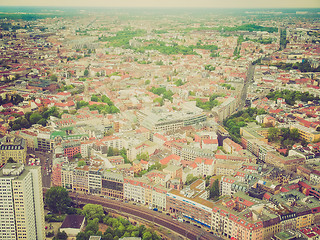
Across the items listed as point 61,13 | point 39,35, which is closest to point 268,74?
point 39,35

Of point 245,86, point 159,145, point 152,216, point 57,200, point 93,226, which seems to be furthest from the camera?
point 245,86

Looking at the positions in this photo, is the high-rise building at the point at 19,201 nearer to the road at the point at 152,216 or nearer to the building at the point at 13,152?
the road at the point at 152,216

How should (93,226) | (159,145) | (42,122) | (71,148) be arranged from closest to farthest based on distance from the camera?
(93,226)
(71,148)
(159,145)
(42,122)

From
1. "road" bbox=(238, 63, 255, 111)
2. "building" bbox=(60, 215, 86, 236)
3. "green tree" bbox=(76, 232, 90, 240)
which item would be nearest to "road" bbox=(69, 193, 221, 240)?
"building" bbox=(60, 215, 86, 236)

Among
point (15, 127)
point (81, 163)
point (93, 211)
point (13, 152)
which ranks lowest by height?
point (93, 211)

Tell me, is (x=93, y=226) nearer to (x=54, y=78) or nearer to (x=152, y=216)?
(x=152, y=216)

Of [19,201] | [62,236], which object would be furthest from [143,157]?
[19,201]

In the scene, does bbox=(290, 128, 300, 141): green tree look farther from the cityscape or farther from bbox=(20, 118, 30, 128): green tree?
bbox=(20, 118, 30, 128): green tree

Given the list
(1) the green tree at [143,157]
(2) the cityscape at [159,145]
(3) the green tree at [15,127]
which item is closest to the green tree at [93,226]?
(2) the cityscape at [159,145]
